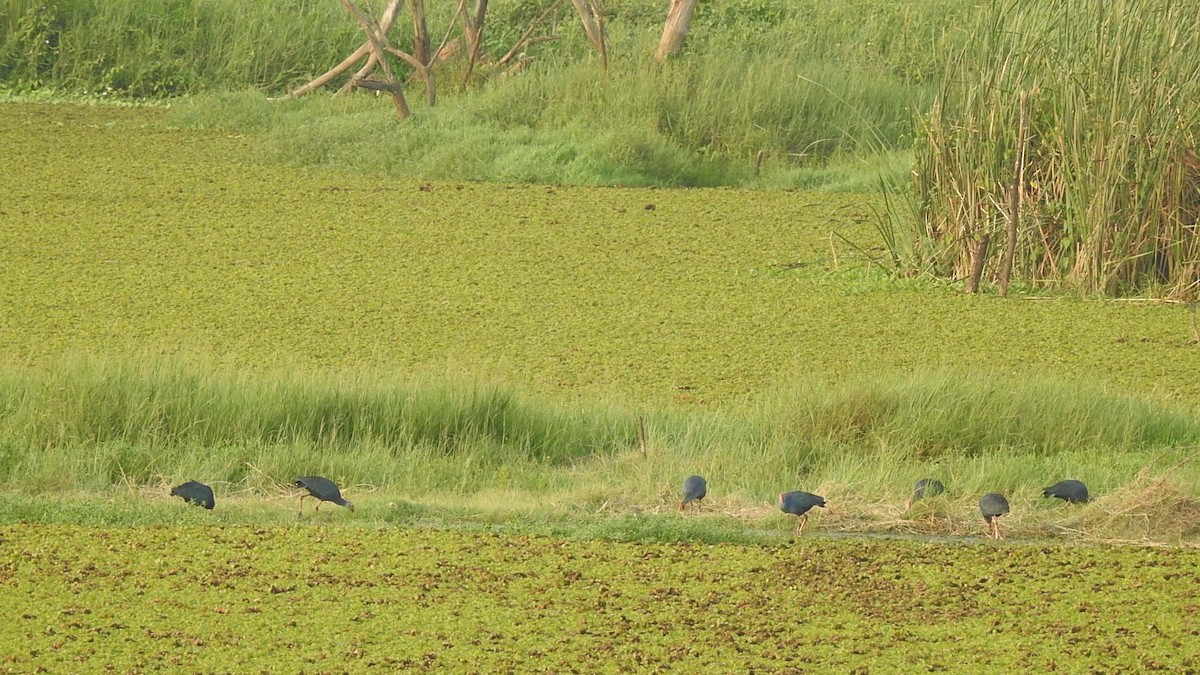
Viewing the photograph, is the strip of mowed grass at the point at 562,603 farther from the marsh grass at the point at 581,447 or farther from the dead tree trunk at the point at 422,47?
the dead tree trunk at the point at 422,47

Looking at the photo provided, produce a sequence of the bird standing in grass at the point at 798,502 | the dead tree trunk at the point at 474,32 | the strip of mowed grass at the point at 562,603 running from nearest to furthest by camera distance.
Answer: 1. the strip of mowed grass at the point at 562,603
2. the bird standing in grass at the point at 798,502
3. the dead tree trunk at the point at 474,32

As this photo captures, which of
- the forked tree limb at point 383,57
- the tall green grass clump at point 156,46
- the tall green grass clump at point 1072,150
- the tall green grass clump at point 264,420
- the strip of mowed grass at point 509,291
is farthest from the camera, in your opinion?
the tall green grass clump at point 156,46

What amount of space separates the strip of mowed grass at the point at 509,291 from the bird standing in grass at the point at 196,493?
1.31m

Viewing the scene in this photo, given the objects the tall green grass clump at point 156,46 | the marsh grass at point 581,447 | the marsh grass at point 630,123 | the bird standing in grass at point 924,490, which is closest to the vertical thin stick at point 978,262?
the marsh grass at point 581,447

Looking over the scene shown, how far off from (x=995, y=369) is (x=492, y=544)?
93.8 inches

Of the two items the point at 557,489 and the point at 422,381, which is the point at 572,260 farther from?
the point at 557,489

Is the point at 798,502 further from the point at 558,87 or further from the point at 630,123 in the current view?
the point at 558,87

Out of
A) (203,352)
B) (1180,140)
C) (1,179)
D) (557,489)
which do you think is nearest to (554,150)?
(1,179)

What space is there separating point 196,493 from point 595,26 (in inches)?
355

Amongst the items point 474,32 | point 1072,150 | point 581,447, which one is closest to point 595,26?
point 474,32

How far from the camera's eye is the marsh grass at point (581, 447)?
15.9ft

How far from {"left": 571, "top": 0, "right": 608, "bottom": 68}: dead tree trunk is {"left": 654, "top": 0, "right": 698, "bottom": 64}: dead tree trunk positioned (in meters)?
0.56

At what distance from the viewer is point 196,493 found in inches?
182

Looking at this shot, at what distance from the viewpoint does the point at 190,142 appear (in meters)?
11.7
